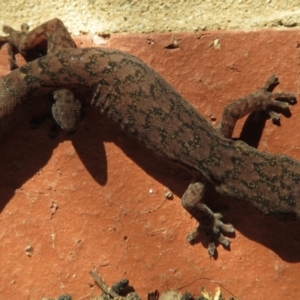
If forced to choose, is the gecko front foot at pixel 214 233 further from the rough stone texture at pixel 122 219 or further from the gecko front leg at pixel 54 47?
the gecko front leg at pixel 54 47

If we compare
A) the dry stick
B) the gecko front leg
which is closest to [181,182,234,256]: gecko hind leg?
the dry stick

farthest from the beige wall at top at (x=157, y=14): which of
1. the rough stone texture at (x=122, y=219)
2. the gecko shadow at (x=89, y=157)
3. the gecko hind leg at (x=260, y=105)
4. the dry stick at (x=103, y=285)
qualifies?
the dry stick at (x=103, y=285)

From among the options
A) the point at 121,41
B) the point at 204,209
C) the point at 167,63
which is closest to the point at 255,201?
the point at 204,209

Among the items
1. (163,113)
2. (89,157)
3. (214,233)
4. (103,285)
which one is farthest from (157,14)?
(103,285)

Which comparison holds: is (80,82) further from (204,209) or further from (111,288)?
(111,288)

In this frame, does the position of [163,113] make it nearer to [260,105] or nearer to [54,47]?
[260,105]
